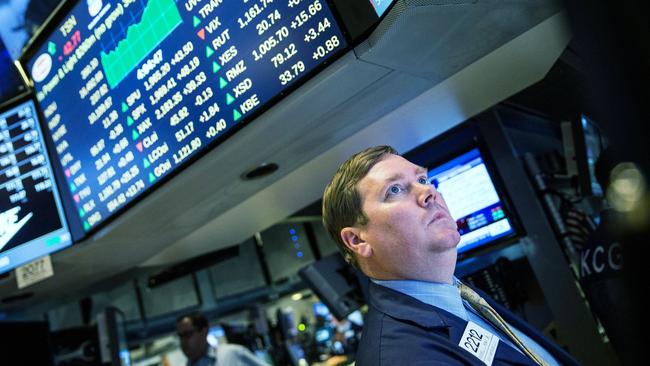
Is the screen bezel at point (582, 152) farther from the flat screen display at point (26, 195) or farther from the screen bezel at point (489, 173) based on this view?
the flat screen display at point (26, 195)

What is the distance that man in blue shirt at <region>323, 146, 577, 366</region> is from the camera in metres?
1.26

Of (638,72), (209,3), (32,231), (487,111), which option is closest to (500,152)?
(487,111)

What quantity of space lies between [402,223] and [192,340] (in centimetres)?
341

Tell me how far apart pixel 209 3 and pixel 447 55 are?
102cm

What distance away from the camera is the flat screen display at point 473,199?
311cm

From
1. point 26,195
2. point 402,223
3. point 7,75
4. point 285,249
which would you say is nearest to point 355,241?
point 402,223

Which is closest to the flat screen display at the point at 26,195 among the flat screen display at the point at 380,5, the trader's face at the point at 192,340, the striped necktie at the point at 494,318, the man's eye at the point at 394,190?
the trader's face at the point at 192,340

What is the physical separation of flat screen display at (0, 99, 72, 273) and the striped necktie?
8.34 ft

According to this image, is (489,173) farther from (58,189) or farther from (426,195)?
(58,189)

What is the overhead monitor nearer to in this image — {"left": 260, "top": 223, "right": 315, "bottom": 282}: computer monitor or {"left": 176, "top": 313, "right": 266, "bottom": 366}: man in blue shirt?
{"left": 176, "top": 313, "right": 266, "bottom": 366}: man in blue shirt

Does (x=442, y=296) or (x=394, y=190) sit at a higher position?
(x=394, y=190)

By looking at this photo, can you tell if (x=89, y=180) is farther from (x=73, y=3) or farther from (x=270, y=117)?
(x=270, y=117)

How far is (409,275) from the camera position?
57.2 inches

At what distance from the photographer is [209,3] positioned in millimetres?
2336
